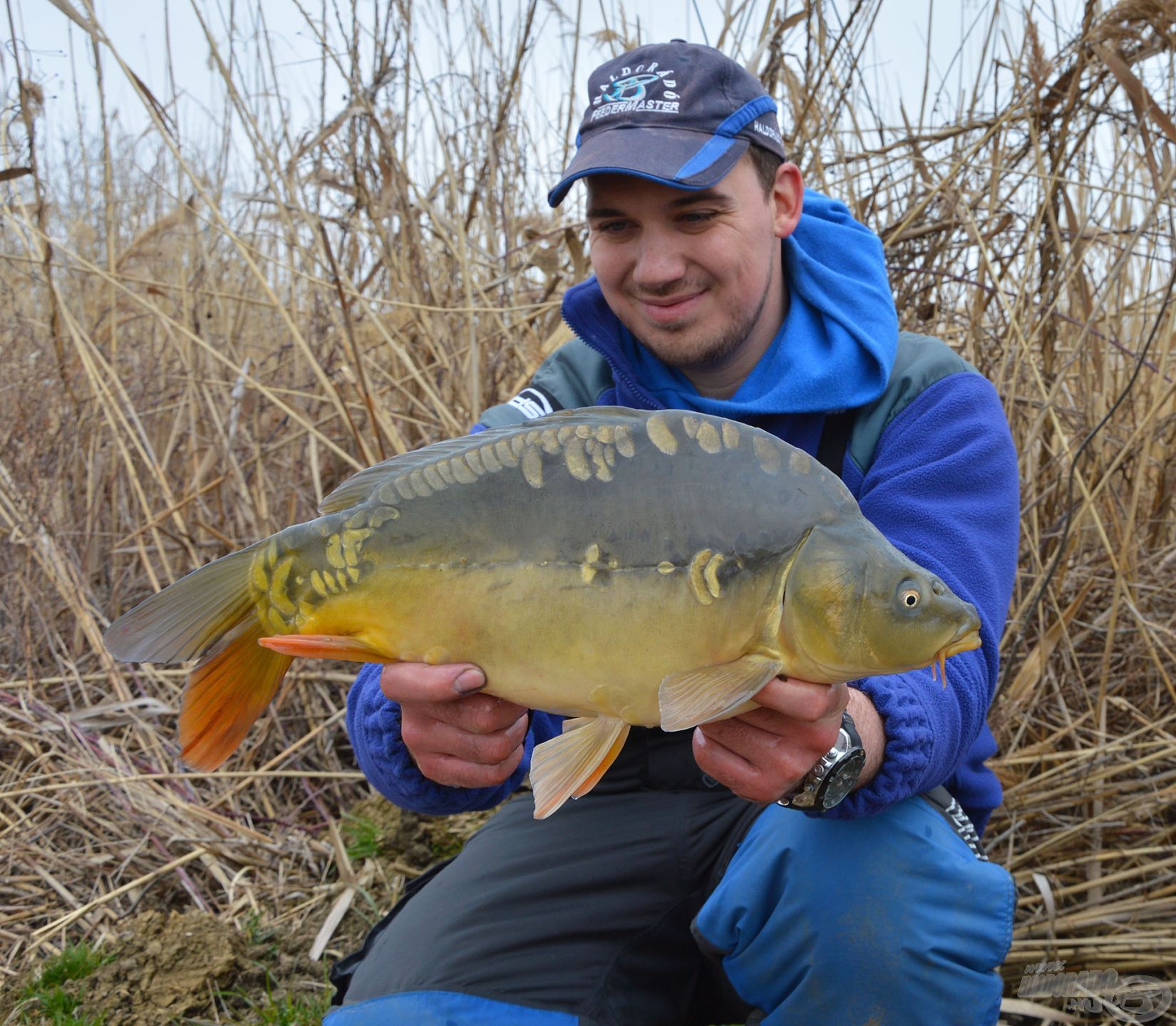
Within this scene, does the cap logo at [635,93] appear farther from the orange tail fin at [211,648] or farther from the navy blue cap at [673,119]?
the orange tail fin at [211,648]

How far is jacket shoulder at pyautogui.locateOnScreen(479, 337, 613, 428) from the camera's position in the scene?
1.82 meters

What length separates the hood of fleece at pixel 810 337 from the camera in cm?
164

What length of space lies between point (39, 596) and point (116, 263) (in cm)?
79

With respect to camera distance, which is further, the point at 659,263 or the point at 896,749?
the point at 659,263

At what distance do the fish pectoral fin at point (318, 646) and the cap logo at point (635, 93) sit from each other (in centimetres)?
103

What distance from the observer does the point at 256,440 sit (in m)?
2.67

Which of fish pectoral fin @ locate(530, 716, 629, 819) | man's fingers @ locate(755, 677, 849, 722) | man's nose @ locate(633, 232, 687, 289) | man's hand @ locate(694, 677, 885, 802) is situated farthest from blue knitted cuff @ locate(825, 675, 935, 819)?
man's nose @ locate(633, 232, 687, 289)

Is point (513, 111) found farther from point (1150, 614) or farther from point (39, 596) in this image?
point (1150, 614)

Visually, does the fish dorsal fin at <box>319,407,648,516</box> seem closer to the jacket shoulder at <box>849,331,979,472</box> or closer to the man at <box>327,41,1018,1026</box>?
the man at <box>327,41,1018,1026</box>

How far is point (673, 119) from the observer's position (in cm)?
171

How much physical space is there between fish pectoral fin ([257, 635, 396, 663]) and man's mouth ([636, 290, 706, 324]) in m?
0.86

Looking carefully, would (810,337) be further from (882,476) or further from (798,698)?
(798,698)

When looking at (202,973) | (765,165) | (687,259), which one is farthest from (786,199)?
(202,973)

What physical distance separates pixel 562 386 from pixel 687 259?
1.02ft
